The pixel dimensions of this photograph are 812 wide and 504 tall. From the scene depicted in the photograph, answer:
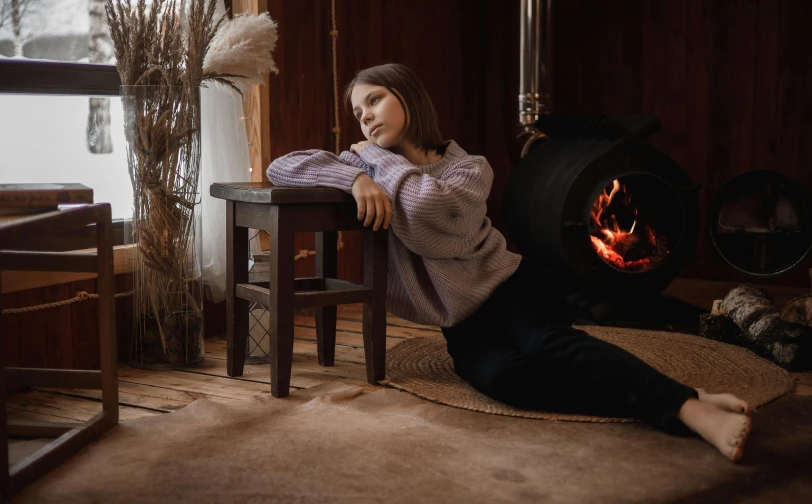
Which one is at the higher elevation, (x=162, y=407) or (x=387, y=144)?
(x=387, y=144)

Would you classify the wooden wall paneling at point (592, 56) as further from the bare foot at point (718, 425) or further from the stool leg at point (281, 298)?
the bare foot at point (718, 425)

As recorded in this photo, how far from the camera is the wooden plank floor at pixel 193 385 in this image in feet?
6.98

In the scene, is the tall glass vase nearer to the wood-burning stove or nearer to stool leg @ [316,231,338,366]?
stool leg @ [316,231,338,366]

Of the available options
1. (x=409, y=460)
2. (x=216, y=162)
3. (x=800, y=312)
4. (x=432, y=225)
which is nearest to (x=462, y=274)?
(x=432, y=225)

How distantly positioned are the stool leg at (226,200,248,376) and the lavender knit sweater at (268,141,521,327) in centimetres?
19

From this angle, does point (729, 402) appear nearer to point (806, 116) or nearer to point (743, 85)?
point (806, 116)

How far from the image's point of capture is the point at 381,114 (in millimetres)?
2248

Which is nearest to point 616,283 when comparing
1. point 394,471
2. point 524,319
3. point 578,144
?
point 578,144

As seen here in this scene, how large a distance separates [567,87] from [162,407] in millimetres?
2692

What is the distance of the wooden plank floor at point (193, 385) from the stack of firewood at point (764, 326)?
73mm

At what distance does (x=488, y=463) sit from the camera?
1695 millimetres

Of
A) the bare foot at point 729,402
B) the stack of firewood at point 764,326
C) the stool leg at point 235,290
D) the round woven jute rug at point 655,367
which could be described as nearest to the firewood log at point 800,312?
the stack of firewood at point 764,326

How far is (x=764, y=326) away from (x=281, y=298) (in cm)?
146

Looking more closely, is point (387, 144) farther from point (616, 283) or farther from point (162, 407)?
point (616, 283)
